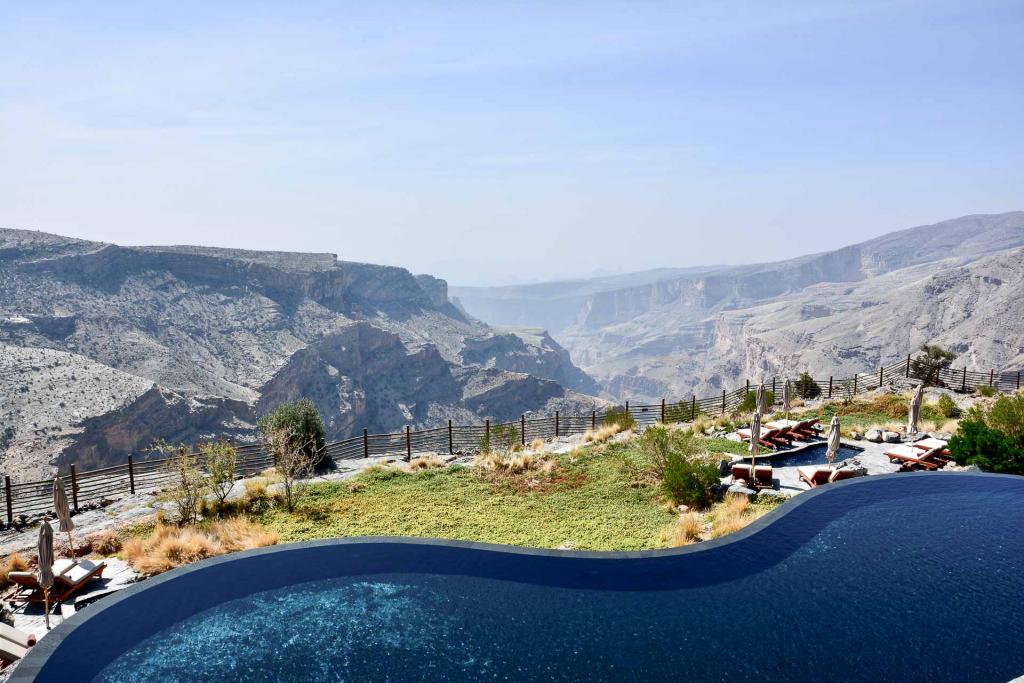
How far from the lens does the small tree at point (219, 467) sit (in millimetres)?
15508

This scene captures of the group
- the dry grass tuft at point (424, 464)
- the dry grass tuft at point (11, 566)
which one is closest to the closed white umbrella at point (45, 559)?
the dry grass tuft at point (11, 566)

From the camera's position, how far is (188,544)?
39.4ft

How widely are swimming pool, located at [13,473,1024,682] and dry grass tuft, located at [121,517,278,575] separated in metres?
1.03

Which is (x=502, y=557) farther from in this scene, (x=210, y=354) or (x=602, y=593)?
(x=210, y=354)

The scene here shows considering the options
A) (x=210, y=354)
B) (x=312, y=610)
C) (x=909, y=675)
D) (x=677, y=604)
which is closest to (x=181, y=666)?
(x=312, y=610)

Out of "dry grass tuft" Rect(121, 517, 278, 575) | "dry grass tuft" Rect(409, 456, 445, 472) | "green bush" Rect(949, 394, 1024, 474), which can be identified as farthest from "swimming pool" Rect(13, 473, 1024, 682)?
"dry grass tuft" Rect(409, 456, 445, 472)

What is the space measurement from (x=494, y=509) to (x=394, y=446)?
1015 centimetres

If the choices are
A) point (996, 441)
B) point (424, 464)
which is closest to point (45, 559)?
point (424, 464)

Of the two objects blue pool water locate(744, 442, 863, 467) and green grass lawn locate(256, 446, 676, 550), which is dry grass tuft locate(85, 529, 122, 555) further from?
blue pool water locate(744, 442, 863, 467)

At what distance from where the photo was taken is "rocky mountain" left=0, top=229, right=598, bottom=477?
54.5 meters

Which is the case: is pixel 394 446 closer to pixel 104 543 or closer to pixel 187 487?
pixel 187 487

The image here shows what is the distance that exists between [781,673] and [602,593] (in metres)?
2.81

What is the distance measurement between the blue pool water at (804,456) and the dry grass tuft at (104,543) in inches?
600

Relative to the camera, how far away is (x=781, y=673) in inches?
302
